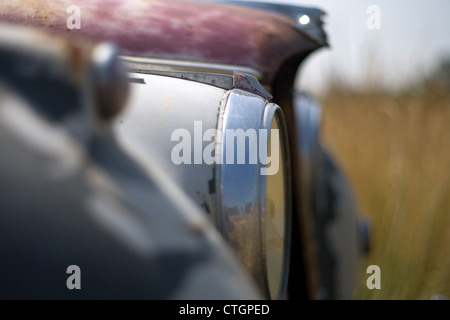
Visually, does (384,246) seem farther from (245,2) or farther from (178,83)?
(178,83)

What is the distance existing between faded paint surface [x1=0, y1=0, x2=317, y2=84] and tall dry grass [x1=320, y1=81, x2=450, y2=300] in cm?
87

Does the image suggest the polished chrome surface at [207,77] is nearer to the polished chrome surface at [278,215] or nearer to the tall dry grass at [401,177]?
the polished chrome surface at [278,215]

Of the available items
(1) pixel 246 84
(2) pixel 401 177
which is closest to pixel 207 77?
(1) pixel 246 84

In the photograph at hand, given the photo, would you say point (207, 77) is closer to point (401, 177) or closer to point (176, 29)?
point (176, 29)

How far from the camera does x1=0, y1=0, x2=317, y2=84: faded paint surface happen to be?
44.0 inches

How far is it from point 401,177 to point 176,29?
1855mm

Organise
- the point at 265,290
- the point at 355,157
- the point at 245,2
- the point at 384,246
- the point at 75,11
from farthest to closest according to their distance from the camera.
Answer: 1. the point at 355,157
2. the point at 384,246
3. the point at 245,2
4. the point at 75,11
5. the point at 265,290

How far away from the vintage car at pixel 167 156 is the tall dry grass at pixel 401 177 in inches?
20.9

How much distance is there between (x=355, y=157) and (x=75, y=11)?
260 cm

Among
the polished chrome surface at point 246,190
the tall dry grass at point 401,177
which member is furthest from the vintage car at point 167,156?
the tall dry grass at point 401,177

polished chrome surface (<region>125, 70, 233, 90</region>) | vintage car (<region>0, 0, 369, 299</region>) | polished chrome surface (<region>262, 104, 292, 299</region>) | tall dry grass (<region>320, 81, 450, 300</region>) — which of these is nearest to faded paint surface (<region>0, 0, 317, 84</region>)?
vintage car (<region>0, 0, 369, 299</region>)

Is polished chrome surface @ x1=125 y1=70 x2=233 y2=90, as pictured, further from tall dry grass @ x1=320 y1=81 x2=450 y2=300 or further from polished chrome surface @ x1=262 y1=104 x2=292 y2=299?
tall dry grass @ x1=320 y1=81 x2=450 y2=300
